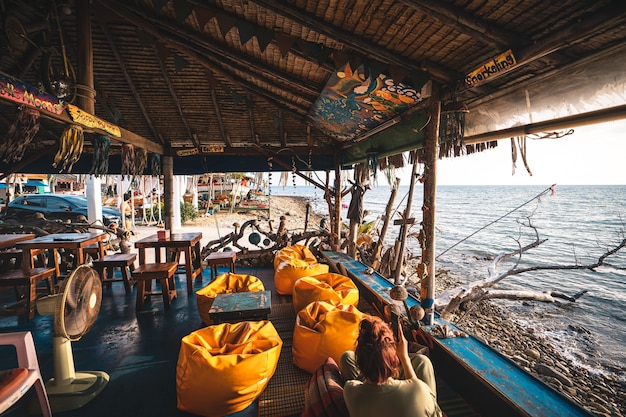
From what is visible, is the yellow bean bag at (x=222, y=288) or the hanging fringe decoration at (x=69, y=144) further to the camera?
the yellow bean bag at (x=222, y=288)

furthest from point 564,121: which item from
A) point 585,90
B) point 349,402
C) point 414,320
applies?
point 349,402

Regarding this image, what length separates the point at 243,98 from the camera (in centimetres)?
596

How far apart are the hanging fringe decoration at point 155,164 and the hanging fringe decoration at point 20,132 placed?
14.0 feet

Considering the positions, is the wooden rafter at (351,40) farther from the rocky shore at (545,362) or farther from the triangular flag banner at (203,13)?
the rocky shore at (545,362)

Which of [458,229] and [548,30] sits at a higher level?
[548,30]

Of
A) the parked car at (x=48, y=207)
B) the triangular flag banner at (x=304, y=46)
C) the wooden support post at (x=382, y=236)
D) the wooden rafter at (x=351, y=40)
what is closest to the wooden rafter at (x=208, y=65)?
the triangular flag banner at (x=304, y=46)

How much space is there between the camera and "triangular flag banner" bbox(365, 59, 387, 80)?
3070mm

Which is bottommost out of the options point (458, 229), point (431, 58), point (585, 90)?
point (458, 229)

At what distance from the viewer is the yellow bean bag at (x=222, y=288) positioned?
395 cm

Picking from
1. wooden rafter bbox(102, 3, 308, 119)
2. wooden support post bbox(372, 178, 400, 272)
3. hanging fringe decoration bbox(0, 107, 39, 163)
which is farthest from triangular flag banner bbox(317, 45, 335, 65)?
wooden support post bbox(372, 178, 400, 272)

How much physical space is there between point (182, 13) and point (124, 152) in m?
3.49

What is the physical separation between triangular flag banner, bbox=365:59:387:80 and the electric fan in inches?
135

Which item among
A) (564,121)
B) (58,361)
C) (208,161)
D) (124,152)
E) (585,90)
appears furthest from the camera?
(208,161)

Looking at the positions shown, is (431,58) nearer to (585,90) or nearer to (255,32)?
(585,90)
